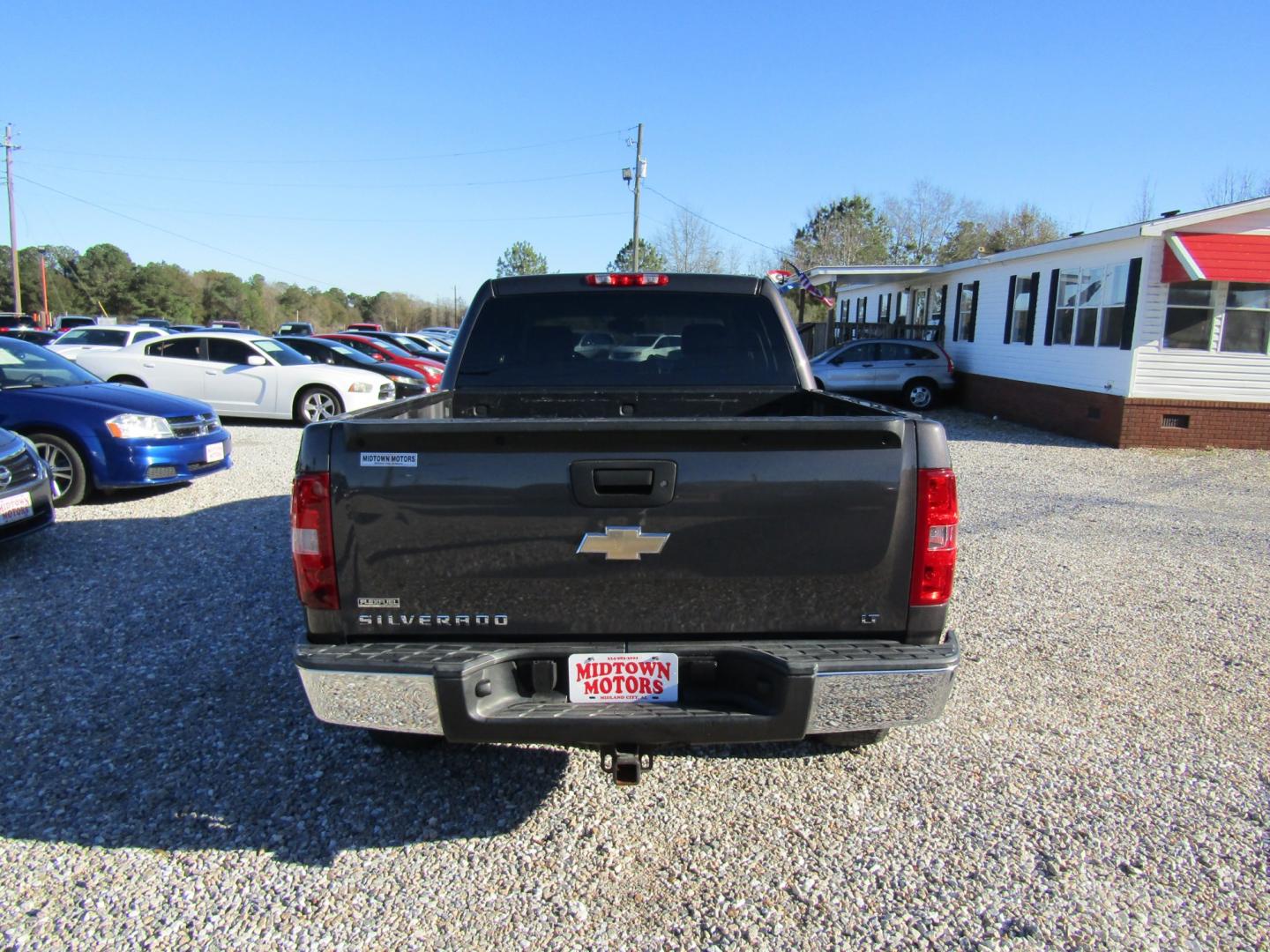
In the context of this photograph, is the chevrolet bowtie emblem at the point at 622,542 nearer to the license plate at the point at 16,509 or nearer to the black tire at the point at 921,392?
the license plate at the point at 16,509

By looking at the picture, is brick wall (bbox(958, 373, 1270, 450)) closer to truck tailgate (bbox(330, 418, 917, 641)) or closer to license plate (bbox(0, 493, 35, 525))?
truck tailgate (bbox(330, 418, 917, 641))

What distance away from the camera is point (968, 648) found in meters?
4.72

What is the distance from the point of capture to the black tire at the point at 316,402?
13234mm

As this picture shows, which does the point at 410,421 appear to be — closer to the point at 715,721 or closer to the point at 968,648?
the point at 715,721

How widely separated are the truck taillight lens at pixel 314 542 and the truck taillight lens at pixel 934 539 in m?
1.72

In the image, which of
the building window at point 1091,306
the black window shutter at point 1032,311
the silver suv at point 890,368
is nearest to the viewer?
the building window at point 1091,306

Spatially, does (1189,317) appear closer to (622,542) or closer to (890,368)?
(890,368)

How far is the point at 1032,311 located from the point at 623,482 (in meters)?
16.8

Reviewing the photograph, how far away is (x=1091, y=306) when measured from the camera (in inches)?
578

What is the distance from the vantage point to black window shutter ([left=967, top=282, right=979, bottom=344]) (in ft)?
65.3

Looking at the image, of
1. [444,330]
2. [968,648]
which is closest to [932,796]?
[968,648]

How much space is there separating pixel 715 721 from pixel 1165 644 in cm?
372

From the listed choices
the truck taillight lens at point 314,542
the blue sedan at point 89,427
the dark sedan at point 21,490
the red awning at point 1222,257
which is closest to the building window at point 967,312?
the red awning at point 1222,257

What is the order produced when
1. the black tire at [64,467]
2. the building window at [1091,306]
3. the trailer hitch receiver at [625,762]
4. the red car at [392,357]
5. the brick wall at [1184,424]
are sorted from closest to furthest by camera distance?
1. the trailer hitch receiver at [625,762]
2. the black tire at [64,467]
3. the brick wall at [1184,424]
4. the building window at [1091,306]
5. the red car at [392,357]
